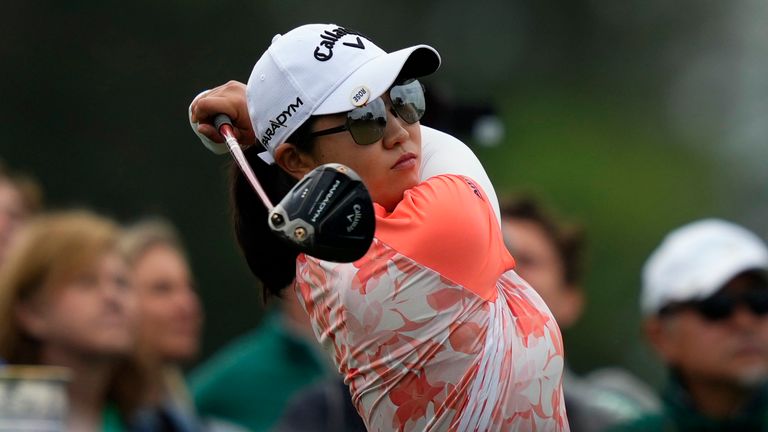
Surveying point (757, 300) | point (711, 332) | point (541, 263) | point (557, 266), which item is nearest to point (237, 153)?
point (711, 332)

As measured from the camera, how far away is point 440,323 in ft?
15.8

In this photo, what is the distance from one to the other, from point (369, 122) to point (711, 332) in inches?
125

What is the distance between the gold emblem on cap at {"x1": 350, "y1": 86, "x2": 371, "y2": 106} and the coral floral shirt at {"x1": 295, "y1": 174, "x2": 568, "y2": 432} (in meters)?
0.26

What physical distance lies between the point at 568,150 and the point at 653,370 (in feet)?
11.3

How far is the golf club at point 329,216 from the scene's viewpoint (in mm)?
4445

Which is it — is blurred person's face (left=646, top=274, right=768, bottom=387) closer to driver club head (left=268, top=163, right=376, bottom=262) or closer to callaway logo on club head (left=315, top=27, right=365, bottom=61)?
callaway logo on club head (left=315, top=27, right=365, bottom=61)

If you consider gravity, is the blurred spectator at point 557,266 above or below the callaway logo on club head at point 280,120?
below

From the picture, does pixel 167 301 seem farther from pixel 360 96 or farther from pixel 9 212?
pixel 360 96

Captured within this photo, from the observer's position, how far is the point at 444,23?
1862 centimetres

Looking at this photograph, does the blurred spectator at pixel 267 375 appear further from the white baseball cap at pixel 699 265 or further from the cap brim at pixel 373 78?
the cap brim at pixel 373 78

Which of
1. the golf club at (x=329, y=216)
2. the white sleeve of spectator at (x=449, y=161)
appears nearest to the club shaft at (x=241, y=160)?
the golf club at (x=329, y=216)

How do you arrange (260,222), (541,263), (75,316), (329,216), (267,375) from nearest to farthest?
1. (329,216)
2. (260,222)
3. (75,316)
4. (541,263)
5. (267,375)

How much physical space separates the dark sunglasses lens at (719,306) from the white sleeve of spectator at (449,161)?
2792 millimetres

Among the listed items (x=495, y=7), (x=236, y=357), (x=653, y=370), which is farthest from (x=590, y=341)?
(x=236, y=357)
